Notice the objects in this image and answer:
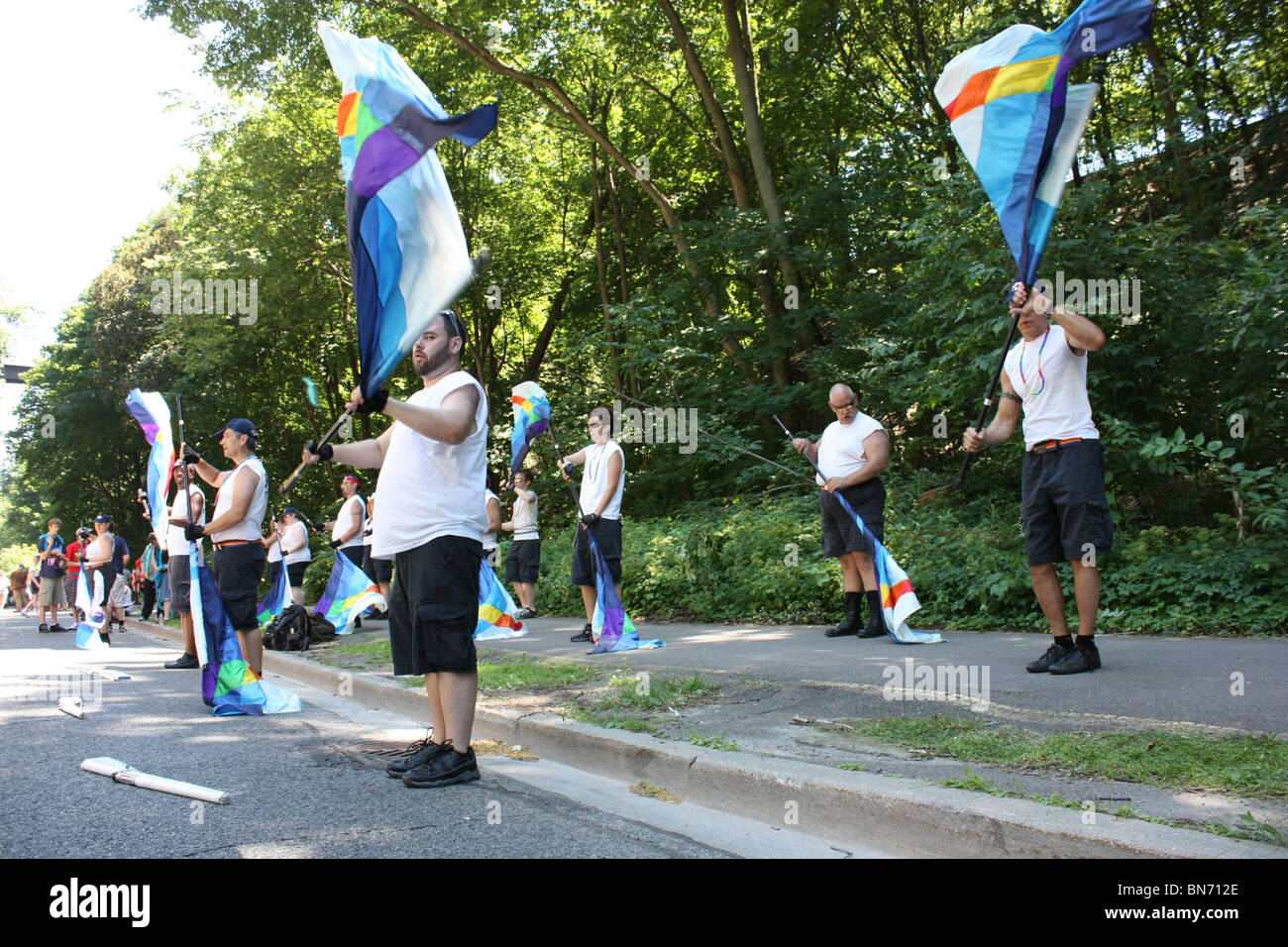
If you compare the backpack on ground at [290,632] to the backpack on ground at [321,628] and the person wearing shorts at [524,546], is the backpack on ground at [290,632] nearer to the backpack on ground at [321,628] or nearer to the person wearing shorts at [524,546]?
the backpack on ground at [321,628]

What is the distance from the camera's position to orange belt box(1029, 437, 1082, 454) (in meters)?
5.54

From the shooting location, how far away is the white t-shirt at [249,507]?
709 centimetres

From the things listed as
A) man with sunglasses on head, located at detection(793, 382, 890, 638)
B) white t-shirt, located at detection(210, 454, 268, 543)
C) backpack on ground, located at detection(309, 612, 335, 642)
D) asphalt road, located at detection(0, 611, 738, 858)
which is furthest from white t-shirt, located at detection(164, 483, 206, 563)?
man with sunglasses on head, located at detection(793, 382, 890, 638)

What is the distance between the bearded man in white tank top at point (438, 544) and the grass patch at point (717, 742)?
41.2 inches

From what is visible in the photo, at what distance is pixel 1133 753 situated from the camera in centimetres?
369

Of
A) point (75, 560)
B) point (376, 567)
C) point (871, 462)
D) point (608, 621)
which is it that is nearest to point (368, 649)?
point (376, 567)

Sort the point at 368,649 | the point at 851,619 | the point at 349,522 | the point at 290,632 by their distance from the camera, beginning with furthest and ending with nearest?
the point at 349,522, the point at 290,632, the point at 368,649, the point at 851,619

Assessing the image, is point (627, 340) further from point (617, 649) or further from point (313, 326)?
point (313, 326)

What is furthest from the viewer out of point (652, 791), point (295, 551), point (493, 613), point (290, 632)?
point (295, 551)

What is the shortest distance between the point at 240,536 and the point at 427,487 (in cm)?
337

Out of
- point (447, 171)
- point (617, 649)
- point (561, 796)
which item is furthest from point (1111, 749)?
point (447, 171)

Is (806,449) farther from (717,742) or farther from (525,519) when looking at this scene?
→ (525,519)

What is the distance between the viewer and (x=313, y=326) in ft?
84.7

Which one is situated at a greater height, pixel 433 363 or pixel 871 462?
pixel 433 363
